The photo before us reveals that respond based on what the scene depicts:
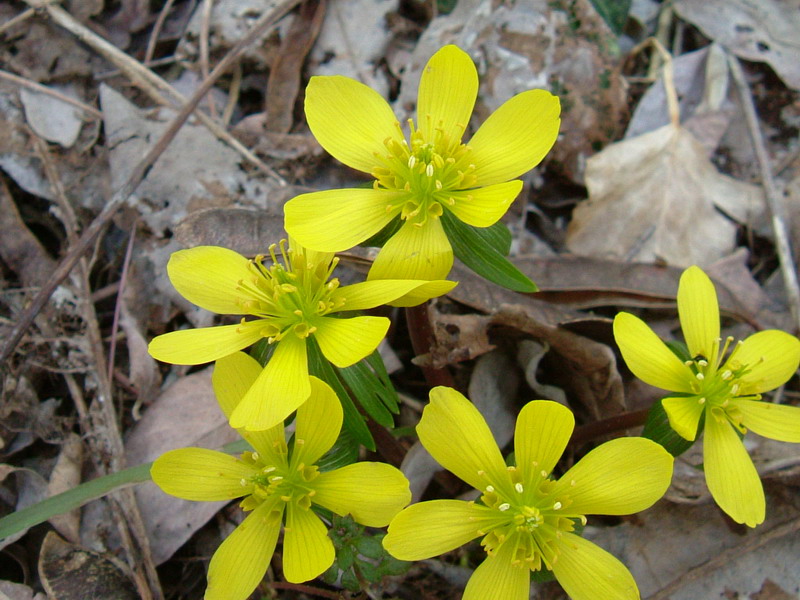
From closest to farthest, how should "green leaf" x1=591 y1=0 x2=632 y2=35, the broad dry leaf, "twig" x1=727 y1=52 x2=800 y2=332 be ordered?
1. "twig" x1=727 y1=52 x2=800 y2=332
2. the broad dry leaf
3. "green leaf" x1=591 y1=0 x2=632 y2=35

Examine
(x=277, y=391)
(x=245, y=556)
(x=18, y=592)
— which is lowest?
(x=18, y=592)

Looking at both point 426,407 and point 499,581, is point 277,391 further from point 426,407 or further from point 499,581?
point 499,581

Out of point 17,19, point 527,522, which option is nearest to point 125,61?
point 17,19

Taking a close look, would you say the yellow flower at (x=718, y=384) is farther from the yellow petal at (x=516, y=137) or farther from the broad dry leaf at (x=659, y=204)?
the broad dry leaf at (x=659, y=204)

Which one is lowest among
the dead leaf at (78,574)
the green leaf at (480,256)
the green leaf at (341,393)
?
the dead leaf at (78,574)

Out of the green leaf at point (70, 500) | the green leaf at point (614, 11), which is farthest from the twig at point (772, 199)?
the green leaf at point (70, 500)

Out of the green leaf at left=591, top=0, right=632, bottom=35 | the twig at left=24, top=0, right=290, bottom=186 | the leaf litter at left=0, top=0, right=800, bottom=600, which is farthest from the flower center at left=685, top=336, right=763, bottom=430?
the twig at left=24, top=0, right=290, bottom=186

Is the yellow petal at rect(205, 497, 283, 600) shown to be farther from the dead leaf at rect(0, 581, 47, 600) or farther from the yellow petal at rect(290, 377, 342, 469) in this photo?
the dead leaf at rect(0, 581, 47, 600)
